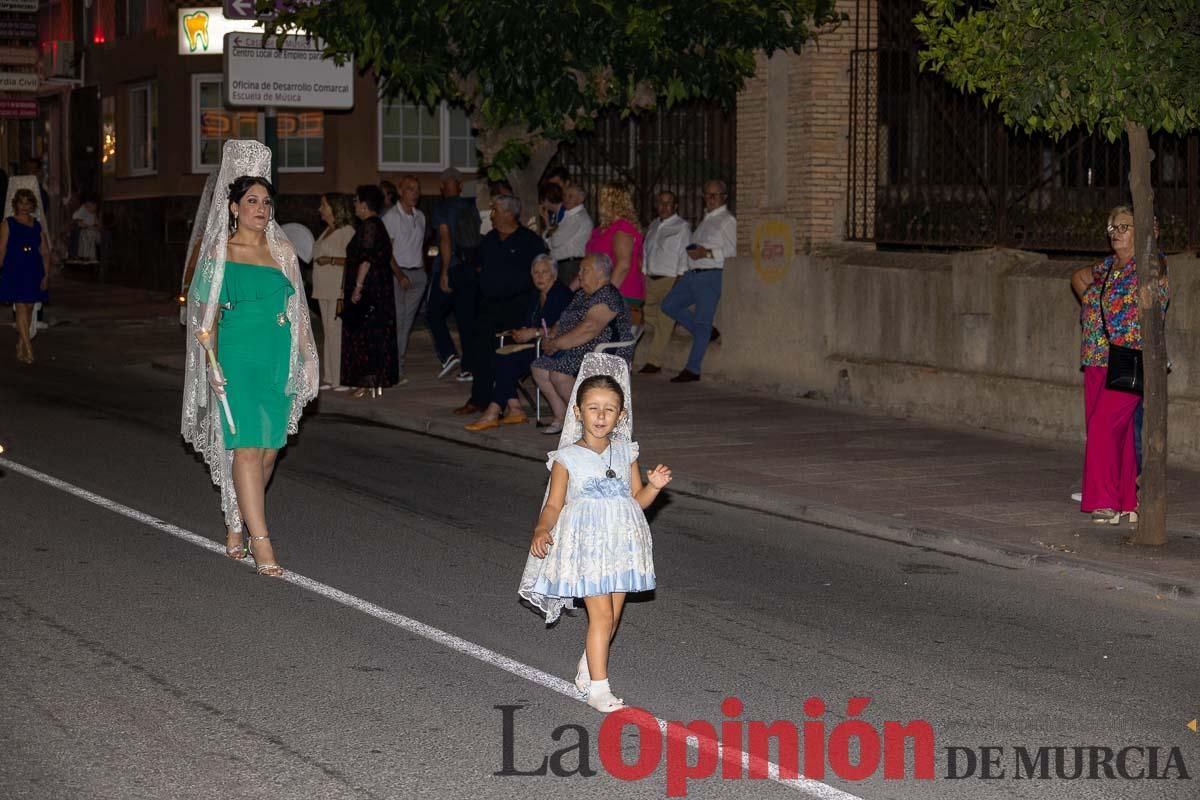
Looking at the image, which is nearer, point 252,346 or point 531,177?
point 252,346

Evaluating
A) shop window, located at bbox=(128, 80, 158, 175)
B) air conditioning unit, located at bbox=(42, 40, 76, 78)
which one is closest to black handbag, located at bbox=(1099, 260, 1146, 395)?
shop window, located at bbox=(128, 80, 158, 175)

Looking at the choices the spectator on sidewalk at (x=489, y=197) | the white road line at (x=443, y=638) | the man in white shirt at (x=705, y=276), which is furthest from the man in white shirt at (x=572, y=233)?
the white road line at (x=443, y=638)

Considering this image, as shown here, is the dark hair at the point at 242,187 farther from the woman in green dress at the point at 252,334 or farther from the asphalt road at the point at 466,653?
the asphalt road at the point at 466,653

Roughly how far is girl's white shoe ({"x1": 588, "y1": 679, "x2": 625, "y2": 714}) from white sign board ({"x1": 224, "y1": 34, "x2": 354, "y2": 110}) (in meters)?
12.7

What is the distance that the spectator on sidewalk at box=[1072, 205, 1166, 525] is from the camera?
36.1 feet

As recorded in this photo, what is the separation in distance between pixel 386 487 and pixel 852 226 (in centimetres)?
660

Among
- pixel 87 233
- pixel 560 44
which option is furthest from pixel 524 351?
pixel 87 233

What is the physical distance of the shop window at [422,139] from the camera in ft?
102

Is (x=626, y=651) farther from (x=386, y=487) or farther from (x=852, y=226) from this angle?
(x=852, y=226)

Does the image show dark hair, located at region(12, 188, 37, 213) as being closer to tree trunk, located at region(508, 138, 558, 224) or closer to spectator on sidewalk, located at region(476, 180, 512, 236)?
spectator on sidewalk, located at region(476, 180, 512, 236)

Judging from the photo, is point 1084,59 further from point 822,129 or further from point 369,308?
point 369,308

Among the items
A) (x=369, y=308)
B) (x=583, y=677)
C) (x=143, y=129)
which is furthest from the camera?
(x=143, y=129)

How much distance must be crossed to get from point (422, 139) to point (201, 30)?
13.4 ft

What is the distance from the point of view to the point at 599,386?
275 inches
